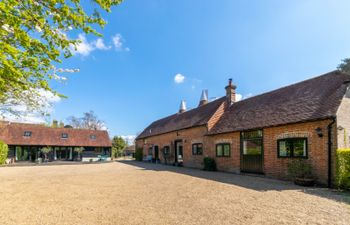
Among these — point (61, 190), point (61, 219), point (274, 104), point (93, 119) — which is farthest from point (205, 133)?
point (93, 119)

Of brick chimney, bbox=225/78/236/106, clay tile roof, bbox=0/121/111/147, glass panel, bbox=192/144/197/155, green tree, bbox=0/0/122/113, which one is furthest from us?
clay tile roof, bbox=0/121/111/147

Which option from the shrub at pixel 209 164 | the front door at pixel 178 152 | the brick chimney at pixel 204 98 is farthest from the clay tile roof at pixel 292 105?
the brick chimney at pixel 204 98

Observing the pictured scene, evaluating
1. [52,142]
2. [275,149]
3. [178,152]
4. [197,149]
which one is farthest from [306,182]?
[52,142]

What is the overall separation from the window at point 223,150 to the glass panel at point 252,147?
138cm

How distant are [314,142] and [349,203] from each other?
3.74 metres

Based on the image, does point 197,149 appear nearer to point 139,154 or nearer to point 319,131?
point 319,131

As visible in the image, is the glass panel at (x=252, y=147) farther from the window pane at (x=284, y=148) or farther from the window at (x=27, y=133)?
the window at (x=27, y=133)

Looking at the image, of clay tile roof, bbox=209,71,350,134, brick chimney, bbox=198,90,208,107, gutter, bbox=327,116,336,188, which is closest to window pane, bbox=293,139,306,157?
clay tile roof, bbox=209,71,350,134

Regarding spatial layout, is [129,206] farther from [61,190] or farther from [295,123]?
[295,123]

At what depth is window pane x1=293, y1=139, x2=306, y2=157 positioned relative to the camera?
9945 mm

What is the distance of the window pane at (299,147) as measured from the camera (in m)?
A: 9.95

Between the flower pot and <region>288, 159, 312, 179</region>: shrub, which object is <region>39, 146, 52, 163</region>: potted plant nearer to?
<region>288, 159, 312, 179</region>: shrub

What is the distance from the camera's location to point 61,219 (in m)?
5.05

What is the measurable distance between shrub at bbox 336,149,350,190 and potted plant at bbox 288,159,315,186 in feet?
3.33
